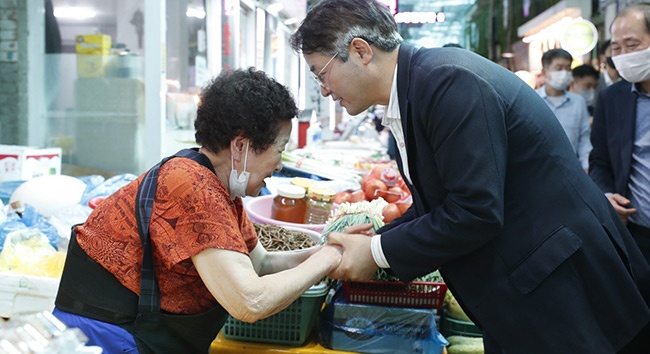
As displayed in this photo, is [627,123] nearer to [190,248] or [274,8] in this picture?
[190,248]

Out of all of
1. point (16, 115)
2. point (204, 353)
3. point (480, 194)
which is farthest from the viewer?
point (16, 115)

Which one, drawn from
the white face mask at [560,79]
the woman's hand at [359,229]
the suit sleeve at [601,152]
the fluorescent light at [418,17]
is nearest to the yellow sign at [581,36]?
the fluorescent light at [418,17]

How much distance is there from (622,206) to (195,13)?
4410mm

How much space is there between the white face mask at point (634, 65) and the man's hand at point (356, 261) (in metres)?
1.73

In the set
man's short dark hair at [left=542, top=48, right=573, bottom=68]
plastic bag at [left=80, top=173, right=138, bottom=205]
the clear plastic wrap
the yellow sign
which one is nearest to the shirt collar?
the clear plastic wrap

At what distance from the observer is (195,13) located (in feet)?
20.2

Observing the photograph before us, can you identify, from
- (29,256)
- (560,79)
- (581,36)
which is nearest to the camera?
(29,256)

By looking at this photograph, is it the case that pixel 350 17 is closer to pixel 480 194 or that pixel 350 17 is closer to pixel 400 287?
pixel 480 194

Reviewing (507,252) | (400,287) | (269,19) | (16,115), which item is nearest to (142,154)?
(16,115)

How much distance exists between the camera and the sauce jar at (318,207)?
3377 mm

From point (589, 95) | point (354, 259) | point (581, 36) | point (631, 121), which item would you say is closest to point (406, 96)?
point (354, 259)

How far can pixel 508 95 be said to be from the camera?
5.70ft

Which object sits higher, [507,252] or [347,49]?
[347,49]

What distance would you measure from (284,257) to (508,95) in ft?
3.55
